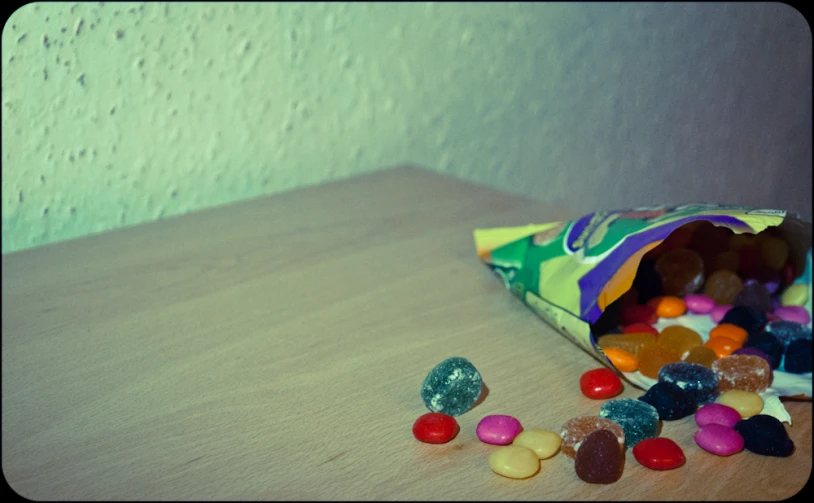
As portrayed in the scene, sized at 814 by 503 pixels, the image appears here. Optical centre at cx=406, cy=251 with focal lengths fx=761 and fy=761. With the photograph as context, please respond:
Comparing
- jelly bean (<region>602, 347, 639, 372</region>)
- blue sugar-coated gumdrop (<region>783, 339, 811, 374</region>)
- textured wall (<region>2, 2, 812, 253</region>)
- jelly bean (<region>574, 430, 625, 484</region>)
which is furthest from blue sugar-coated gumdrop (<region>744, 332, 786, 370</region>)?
textured wall (<region>2, 2, 812, 253</region>)

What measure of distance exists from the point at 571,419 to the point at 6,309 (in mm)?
580

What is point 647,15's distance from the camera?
158 centimetres

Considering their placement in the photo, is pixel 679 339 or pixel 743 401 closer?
pixel 743 401

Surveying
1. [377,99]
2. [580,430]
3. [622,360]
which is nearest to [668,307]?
[622,360]

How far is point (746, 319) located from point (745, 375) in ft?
0.39

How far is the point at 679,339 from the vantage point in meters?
0.67

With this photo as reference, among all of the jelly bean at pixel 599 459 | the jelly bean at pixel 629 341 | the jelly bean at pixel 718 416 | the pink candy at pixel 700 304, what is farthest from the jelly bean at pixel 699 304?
the jelly bean at pixel 599 459

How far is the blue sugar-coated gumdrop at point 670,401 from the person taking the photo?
21.9 inches

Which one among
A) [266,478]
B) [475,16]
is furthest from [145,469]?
[475,16]

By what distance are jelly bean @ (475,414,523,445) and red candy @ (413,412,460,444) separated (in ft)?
0.06

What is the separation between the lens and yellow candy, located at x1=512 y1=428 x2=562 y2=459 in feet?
1.67

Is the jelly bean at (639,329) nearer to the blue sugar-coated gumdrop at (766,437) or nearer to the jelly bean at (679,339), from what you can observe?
the jelly bean at (679,339)

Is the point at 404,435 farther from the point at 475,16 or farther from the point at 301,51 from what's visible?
the point at 475,16

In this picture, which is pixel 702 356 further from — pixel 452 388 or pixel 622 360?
pixel 452 388
